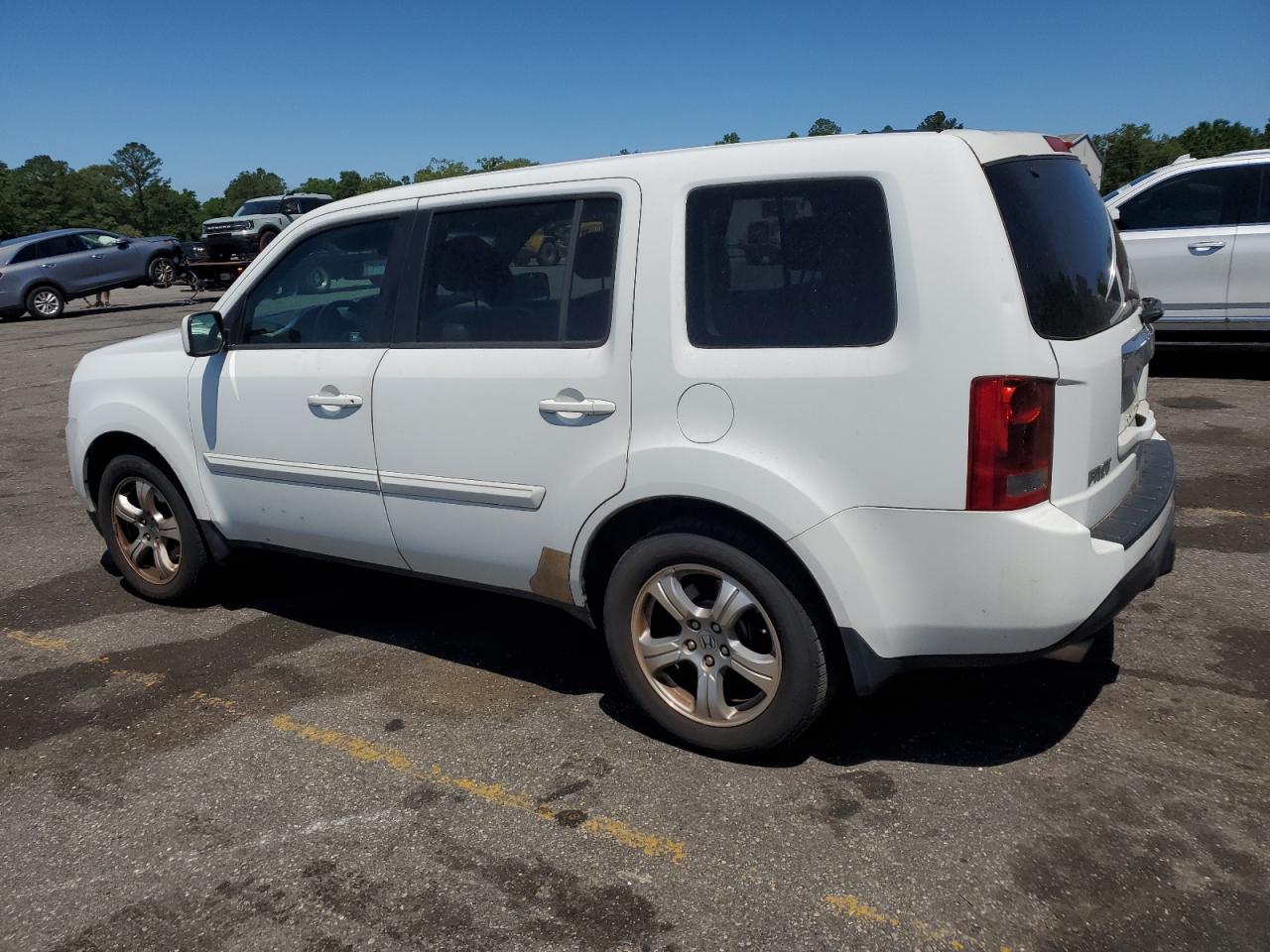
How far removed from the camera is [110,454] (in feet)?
16.7

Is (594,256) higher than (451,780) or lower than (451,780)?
higher

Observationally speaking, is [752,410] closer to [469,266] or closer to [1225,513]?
[469,266]

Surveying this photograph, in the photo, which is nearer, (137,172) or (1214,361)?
(1214,361)

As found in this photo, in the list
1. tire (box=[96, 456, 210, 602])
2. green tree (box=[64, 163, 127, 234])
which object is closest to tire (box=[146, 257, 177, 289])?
tire (box=[96, 456, 210, 602])

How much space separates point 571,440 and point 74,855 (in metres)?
1.88

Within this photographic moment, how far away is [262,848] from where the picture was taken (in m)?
3.04

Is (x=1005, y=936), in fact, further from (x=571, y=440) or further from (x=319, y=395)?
(x=319, y=395)

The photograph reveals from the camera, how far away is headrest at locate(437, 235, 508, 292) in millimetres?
3738

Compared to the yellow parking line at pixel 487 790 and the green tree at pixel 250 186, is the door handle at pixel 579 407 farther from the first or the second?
the green tree at pixel 250 186

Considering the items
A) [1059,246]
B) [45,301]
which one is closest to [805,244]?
[1059,246]

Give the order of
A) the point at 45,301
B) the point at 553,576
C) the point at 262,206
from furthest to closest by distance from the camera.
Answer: the point at 262,206 → the point at 45,301 → the point at 553,576

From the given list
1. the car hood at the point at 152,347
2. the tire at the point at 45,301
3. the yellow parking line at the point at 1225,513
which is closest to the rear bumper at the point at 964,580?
the yellow parking line at the point at 1225,513

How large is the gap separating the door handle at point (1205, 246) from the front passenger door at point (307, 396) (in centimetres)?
743

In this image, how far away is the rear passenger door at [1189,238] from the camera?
8.80 meters
